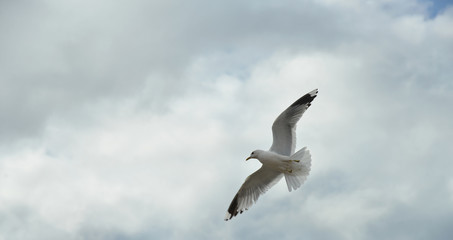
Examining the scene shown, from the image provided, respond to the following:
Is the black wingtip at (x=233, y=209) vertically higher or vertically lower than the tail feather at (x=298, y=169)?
higher

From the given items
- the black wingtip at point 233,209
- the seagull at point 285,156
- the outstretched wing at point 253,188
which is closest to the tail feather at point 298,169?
the seagull at point 285,156

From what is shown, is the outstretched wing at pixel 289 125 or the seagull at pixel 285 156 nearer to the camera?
the seagull at pixel 285 156

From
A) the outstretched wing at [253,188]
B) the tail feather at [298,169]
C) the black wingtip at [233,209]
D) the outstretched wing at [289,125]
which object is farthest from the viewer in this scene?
the black wingtip at [233,209]

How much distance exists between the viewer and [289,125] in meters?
17.8

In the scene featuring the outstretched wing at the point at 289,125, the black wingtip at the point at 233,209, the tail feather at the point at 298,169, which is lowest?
the tail feather at the point at 298,169

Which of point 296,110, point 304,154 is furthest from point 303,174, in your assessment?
point 296,110

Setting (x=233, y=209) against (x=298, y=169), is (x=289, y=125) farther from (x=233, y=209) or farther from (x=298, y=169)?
(x=233, y=209)

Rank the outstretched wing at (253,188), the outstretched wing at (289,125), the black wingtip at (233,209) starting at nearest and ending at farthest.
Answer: the outstretched wing at (289,125) → the outstretched wing at (253,188) → the black wingtip at (233,209)

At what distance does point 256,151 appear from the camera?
59.6ft

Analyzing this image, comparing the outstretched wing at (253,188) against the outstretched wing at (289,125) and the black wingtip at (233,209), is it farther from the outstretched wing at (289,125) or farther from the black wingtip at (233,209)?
the outstretched wing at (289,125)

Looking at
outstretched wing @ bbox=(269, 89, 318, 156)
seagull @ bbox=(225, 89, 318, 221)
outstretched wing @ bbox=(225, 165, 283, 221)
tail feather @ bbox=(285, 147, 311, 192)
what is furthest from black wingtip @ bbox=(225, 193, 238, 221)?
outstretched wing @ bbox=(269, 89, 318, 156)

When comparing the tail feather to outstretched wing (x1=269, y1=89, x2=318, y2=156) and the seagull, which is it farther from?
outstretched wing (x1=269, y1=89, x2=318, y2=156)

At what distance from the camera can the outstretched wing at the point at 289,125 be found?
58.1 feet

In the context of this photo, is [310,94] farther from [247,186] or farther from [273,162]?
[247,186]
